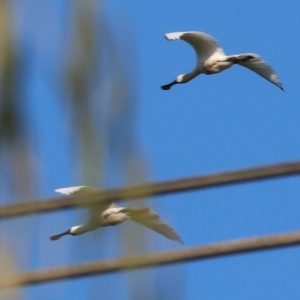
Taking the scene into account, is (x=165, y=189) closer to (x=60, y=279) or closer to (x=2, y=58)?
(x=60, y=279)

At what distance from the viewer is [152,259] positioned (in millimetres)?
3072

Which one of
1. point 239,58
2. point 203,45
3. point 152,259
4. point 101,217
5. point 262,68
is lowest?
point 152,259

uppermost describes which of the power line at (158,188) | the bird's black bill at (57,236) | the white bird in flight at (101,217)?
the power line at (158,188)

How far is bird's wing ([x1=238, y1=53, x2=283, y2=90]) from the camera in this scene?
12.5m

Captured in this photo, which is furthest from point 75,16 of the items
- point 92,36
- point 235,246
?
point 235,246

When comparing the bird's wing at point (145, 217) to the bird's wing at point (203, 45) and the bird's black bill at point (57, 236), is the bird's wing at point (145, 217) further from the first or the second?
the bird's wing at point (203, 45)

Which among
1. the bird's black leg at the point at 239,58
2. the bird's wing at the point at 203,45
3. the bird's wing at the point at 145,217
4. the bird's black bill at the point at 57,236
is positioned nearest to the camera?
the bird's black bill at the point at 57,236

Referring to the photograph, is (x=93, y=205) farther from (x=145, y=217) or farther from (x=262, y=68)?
(x=262, y=68)

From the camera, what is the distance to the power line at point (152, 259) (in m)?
3.04

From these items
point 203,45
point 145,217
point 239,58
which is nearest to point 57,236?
point 145,217

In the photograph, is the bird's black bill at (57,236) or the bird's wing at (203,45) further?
the bird's wing at (203,45)

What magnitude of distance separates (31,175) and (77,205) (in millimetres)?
237

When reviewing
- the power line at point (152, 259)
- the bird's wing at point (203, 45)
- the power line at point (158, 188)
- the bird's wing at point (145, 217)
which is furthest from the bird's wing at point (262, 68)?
the bird's wing at point (145, 217)

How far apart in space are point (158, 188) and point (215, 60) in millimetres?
9477
